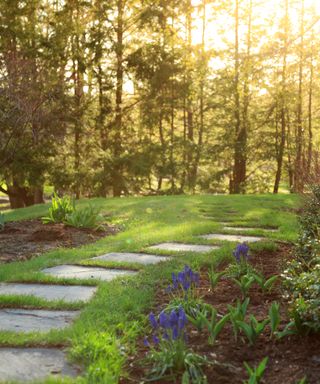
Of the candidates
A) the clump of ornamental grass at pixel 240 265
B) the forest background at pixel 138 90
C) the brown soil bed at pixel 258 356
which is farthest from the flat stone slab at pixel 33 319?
Answer: the forest background at pixel 138 90

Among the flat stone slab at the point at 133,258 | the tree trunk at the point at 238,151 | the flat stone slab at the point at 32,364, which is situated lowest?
the flat stone slab at the point at 32,364

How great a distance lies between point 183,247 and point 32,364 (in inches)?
133

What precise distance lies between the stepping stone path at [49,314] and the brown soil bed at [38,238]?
112 cm

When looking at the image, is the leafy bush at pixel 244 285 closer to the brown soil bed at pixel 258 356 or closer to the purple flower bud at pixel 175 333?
the brown soil bed at pixel 258 356

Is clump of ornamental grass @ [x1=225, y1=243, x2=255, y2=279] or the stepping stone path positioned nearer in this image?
the stepping stone path

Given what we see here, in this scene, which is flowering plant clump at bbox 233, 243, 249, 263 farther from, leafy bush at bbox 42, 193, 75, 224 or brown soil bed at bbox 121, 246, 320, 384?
leafy bush at bbox 42, 193, 75, 224

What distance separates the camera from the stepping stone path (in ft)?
8.13

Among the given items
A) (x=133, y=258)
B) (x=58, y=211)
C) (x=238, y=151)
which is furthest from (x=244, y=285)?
(x=238, y=151)

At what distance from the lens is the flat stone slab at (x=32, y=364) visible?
240 centimetres

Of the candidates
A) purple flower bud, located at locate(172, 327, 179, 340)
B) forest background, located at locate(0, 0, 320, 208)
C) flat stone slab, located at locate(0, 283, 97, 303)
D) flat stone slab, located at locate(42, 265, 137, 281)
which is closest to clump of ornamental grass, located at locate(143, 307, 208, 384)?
purple flower bud, located at locate(172, 327, 179, 340)

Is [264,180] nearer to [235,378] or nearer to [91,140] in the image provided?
[91,140]

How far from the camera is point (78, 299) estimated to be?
12.2ft

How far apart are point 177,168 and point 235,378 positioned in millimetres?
16238

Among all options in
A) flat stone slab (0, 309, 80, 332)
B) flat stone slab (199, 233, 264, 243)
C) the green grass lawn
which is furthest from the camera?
flat stone slab (199, 233, 264, 243)
